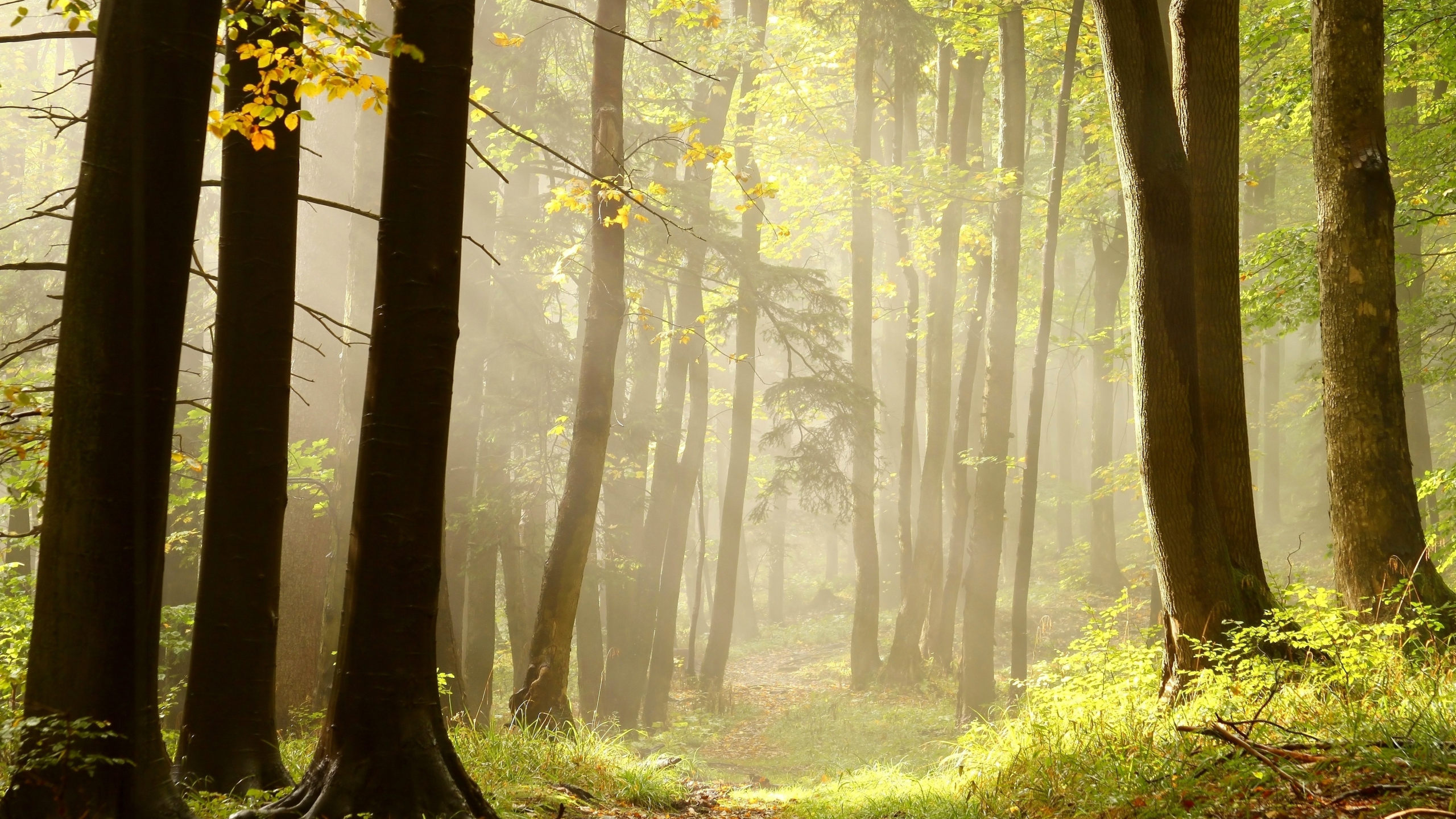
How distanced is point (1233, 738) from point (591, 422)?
579 cm

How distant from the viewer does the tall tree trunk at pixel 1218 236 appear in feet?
19.8

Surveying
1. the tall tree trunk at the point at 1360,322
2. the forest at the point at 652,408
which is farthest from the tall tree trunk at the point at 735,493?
the tall tree trunk at the point at 1360,322

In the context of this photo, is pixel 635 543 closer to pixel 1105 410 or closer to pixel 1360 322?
pixel 1360 322

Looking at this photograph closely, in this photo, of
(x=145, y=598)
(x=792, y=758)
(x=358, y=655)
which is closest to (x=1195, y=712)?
(x=358, y=655)

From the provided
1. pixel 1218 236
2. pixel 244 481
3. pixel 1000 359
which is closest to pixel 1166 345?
pixel 1218 236

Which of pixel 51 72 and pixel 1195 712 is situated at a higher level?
pixel 51 72

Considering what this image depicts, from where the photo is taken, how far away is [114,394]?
2961mm

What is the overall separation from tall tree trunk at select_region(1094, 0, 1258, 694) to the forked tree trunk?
17.8 feet

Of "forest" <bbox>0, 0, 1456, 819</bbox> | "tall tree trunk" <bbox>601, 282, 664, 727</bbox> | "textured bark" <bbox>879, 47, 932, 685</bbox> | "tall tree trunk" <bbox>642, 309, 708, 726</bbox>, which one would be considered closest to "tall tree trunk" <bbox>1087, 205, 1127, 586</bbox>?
"forest" <bbox>0, 0, 1456, 819</bbox>

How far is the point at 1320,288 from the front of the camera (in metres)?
6.25

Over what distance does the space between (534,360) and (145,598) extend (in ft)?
35.0

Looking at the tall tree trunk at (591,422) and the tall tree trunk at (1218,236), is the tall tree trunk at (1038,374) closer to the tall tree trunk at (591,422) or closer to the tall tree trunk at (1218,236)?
the tall tree trunk at (1218,236)

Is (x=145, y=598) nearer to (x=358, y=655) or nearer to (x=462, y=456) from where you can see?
(x=358, y=655)

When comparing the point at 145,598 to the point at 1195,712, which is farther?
the point at 1195,712
